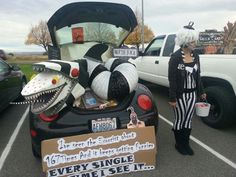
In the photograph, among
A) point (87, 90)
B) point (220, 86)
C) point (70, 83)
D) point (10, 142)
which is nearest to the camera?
point (70, 83)

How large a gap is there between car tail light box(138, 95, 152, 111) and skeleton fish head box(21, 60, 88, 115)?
0.80 meters

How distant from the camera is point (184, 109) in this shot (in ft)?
12.4

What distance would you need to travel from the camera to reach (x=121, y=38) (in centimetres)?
465

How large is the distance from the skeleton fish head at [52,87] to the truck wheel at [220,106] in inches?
101

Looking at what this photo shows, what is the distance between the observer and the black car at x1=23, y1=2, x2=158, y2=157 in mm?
3258

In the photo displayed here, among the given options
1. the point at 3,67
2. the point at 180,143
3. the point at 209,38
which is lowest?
the point at 180,143

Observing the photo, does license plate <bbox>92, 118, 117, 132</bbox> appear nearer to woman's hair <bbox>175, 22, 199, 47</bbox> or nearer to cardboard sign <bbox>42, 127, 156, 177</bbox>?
cardboard sign <bbox>42, 127, 156, 177</bbox>

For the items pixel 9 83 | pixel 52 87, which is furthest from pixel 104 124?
pixel 9 83

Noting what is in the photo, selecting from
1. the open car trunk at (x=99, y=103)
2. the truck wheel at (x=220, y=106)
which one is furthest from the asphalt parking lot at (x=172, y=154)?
the open car trunk at (x=99, y=103)

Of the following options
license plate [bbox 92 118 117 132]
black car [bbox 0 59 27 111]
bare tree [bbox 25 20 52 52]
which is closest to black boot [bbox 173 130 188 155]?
license plate [bbox 92 118 117 132]

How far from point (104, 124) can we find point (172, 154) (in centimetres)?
116

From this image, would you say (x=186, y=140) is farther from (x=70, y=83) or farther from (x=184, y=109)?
(x=70, y=83)

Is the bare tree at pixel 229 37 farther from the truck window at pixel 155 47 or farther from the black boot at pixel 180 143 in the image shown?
the black boot at pixel 180 143

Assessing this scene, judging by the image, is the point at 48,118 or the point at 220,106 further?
the point at 220,106
